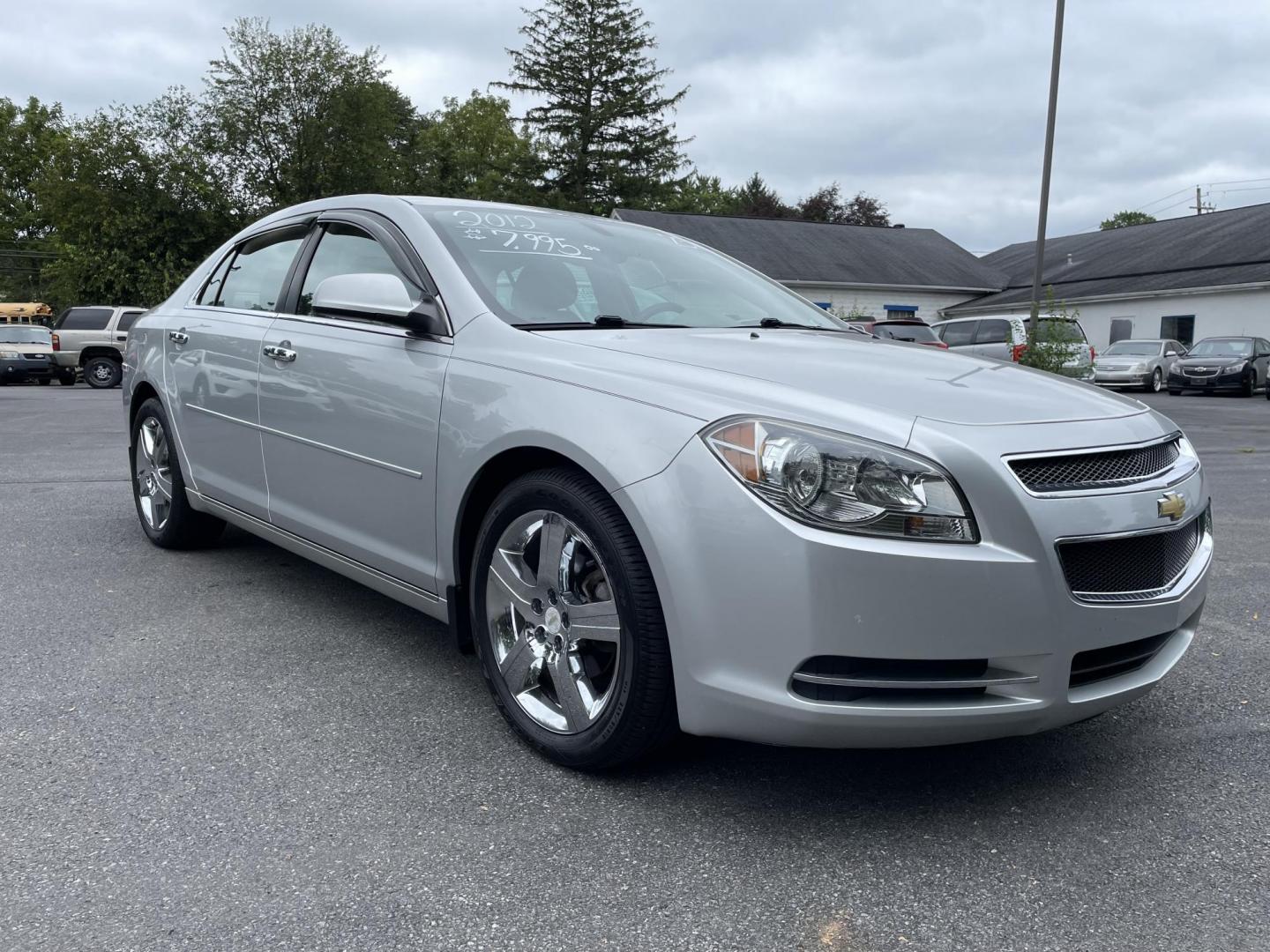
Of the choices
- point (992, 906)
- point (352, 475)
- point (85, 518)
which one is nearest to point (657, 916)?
point (992, 906)

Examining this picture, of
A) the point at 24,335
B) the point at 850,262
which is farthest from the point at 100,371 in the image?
the point at 850,262

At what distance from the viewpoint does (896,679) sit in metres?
2.33

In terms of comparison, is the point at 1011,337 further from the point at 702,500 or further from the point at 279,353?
the point at 702,500

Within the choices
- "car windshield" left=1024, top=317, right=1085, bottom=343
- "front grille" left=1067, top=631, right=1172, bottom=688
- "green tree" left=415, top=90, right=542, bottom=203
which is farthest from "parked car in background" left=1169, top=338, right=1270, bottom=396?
"green tree" left=415, top=90, right=542, bottom=203

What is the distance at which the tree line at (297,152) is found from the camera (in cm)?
3919

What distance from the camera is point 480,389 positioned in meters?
3.00

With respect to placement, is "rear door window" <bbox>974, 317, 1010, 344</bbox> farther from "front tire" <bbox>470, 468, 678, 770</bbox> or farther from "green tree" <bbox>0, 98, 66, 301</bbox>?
"green tree" <bbox>0, 98, 66, 301</bbox>

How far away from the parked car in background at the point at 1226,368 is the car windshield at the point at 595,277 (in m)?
24.5

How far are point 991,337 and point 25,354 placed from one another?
2140cm

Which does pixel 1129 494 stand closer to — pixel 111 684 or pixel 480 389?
pixel 480 389

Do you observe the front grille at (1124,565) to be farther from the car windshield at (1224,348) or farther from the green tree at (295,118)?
the green tree at (295,118)

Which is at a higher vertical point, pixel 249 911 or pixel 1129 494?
pixel 1129 494

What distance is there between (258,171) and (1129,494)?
46186 mm

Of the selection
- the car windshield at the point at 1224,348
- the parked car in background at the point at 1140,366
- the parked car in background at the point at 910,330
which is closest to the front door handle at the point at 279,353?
the parked car in background at the point at 910,330
